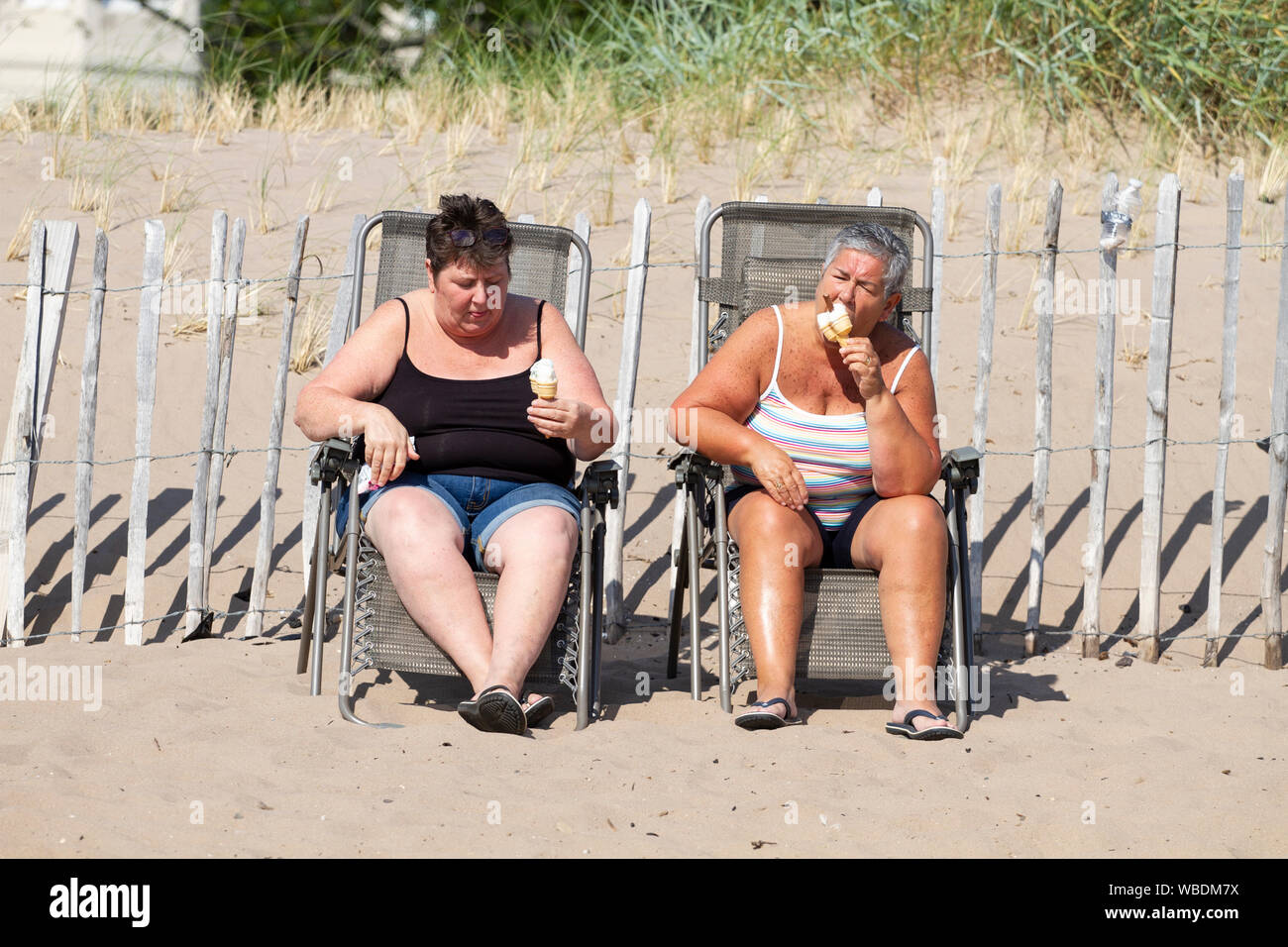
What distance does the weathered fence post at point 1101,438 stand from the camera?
16.3ft

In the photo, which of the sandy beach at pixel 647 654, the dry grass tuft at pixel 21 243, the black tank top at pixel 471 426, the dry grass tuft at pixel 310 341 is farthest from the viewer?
the dry grass tuft at pixel 21 243

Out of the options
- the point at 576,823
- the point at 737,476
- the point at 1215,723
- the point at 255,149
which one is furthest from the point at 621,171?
the point at 576,823

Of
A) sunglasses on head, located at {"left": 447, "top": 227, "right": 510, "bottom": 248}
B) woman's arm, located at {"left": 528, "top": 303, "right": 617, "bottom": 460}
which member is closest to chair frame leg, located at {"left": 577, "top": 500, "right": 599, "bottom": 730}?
woman's arm, located at {"left": 528, "top": 303, "right": 617, "bottom": 460}

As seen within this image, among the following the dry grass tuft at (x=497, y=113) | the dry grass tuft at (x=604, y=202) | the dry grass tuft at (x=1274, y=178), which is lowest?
the dry grass tuft at (x=604, y=202)

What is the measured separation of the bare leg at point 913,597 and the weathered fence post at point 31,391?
2.83m

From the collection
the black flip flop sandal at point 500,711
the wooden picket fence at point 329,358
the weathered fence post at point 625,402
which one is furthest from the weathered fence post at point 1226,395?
the black flip flop sandal at point 500,711

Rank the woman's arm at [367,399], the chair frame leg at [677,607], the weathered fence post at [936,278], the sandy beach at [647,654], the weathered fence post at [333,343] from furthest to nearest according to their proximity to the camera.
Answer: the weathered fence post at [333,343], the weathered fence post at [936,278], the chair frame leg at [677,607], the woman's arm at [367,399], the sandy beach at [647,654]

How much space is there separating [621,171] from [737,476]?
4800mm

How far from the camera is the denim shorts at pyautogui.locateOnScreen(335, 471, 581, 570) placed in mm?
4043

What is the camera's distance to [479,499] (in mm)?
4137

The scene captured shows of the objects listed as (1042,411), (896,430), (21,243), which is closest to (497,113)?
(21,243)

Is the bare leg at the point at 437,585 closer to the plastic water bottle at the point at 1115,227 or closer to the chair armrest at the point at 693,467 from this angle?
the chair armrest at the point at 693,467

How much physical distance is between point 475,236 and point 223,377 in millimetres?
1462

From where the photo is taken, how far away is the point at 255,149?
9.20m
